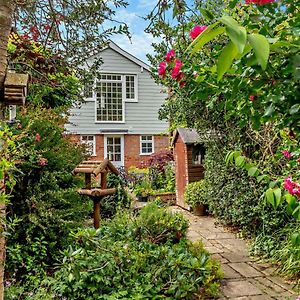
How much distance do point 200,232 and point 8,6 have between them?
16.9ft

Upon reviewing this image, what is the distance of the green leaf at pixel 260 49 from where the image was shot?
45 cm

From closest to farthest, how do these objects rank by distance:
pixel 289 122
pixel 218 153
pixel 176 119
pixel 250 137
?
pixel 289 122 < pixel 250 137 < pixel 218 153 < pixel 176 119

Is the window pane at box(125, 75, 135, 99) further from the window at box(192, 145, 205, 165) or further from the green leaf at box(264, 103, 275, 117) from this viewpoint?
the green leaf at box(264, 103, 275, 117)

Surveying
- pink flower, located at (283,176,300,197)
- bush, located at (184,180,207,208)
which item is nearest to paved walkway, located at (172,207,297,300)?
bush, located at (184,180,207,208)

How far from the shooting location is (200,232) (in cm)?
592

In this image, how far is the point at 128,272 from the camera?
3.23 m

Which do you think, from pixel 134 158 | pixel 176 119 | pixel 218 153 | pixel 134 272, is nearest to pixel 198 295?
pixel 134 272

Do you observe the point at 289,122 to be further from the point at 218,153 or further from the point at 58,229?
the point at 218,153

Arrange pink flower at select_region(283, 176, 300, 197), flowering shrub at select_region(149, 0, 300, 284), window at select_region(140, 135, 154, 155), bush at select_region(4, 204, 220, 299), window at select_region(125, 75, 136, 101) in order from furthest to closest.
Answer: window at select_region(140, 135, 154, 155) < window at select_region(125, 75, 136, 101) < bush at select_region(4, 204, 220, 299) < pink flower at select_region(283, 176, 300, 197) < flowering shrub at select_region(149, 0, 300, 284)

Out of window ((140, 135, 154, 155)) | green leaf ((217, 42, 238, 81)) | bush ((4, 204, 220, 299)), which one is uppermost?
window ((140, 135, 154, 155))

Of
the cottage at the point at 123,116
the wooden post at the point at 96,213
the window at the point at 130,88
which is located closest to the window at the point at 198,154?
the wooden post at the point at 96,213

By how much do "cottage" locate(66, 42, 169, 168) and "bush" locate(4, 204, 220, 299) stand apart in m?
11.2

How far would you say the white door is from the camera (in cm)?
1495

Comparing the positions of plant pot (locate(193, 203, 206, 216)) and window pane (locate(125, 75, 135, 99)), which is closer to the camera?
plant pot (locate(193, 203, 206, 216))
